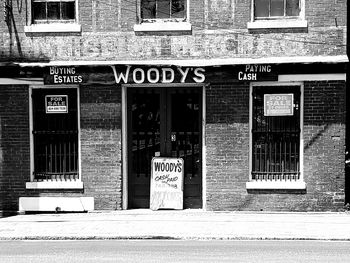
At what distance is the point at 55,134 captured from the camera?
1372 cm

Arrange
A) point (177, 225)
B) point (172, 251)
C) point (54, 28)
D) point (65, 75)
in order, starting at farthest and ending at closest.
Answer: point (54, 28) < point (65, 75) < point (177, 225) < point (172, 251)

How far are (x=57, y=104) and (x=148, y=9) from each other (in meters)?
3.10

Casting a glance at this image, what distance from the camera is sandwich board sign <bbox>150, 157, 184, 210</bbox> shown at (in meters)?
13.6

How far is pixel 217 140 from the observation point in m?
13.3

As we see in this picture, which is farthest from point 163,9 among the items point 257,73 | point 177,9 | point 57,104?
point 57,104

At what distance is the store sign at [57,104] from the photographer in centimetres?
1364

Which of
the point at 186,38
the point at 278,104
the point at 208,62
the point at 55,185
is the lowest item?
the point at 55,185

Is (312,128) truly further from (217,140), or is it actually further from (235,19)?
(235,19)

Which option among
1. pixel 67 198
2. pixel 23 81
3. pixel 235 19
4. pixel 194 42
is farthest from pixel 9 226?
pixel 235 19

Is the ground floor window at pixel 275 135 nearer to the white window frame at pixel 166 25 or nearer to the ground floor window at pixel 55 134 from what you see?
the white window frame at pixel 166 25

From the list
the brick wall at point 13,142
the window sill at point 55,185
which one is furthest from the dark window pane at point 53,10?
the window sill at point 55,185

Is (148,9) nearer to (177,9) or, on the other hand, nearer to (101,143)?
(177,9)

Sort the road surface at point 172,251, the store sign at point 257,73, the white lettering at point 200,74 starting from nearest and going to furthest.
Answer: the road surface at point 172,251
the store sign at point 257,73
the white lettering at point 200,74

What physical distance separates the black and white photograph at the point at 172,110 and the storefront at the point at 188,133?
0.9 inches
